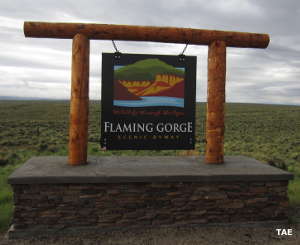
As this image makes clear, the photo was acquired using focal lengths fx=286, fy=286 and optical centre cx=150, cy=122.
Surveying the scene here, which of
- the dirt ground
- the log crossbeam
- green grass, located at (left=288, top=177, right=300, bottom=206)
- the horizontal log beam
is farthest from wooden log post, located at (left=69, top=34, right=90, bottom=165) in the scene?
green grass, located at (left=288, top=177, right=300, bottom=206)

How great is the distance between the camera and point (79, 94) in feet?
18.1

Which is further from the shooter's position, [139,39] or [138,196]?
[139,39]

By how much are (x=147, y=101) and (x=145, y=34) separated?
134 centimetres

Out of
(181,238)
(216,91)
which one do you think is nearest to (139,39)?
(216,91)

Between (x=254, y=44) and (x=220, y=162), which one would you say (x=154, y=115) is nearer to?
(x=220, y=162)

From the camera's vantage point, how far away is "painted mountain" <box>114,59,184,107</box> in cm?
591

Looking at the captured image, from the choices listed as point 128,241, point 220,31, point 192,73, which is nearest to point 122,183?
point 128,241

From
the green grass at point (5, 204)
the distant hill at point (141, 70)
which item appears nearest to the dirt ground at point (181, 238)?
the green grass at point (5, 204)

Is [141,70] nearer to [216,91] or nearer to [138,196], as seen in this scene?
[216,91]

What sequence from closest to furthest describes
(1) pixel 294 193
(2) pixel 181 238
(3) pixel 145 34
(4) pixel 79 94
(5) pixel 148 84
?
(2) pixel 181 238 < (4) pixel 79 94 < (3) pixel 145 34 < (5) pixel 148 84 < (1) pixel 294 193

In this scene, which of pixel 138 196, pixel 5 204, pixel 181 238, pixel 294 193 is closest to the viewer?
pixel 181 238

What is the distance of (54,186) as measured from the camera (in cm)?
481

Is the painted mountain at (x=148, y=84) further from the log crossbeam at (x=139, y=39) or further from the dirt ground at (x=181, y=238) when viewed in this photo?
the dirt ground at (x=181, y=238)

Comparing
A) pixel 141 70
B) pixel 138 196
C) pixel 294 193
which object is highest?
pixel 141 70
